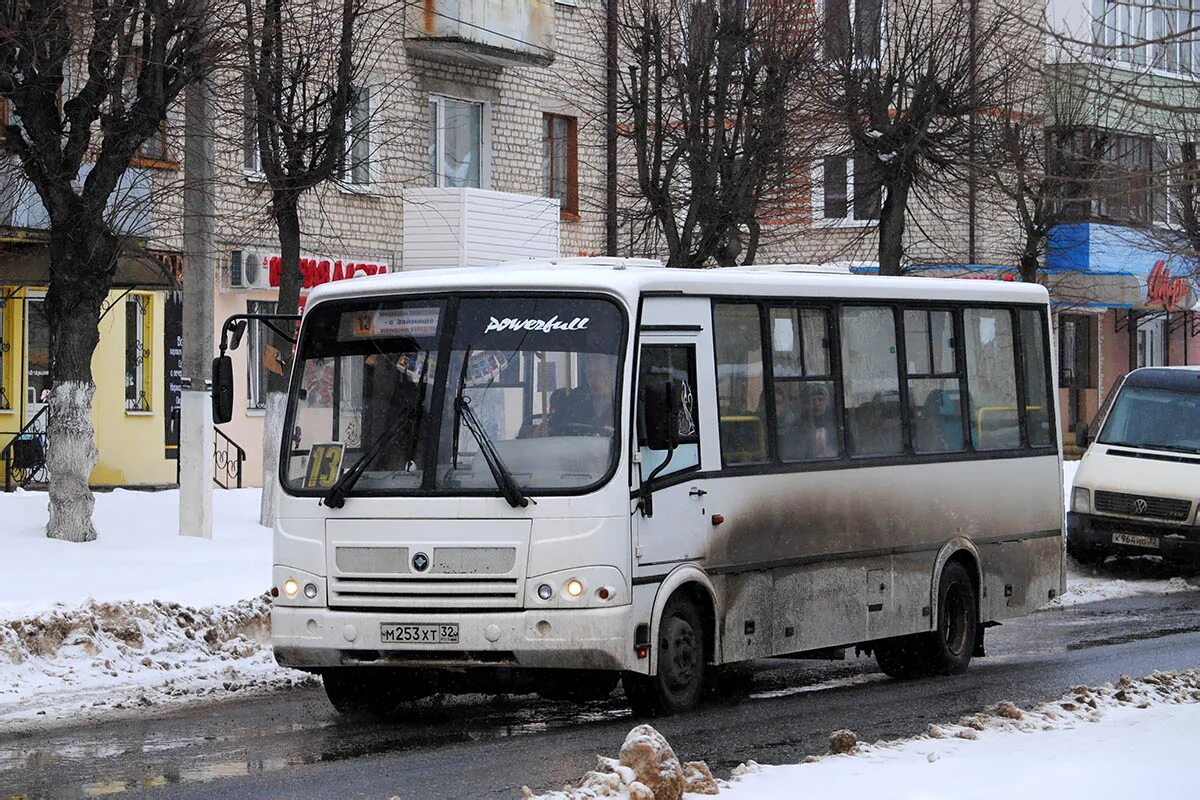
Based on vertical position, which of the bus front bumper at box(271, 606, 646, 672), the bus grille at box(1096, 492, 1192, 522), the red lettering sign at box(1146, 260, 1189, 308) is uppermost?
the red lettering sign at box(1146, 260, 1189, 308)

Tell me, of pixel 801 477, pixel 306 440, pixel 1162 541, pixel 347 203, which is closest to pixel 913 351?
pixel 801 477

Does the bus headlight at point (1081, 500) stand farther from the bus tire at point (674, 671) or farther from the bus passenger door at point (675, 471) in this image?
the bus tire at point (674, 671)

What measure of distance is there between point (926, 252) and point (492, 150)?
11.0m

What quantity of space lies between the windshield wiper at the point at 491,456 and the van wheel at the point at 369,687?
4.57ft

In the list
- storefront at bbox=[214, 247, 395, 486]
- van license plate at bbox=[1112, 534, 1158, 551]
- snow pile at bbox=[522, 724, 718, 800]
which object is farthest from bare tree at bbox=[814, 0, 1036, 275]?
snow pile at bbox=[522, 724, 718, 800]

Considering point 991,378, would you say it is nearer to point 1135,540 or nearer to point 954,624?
point 954,624

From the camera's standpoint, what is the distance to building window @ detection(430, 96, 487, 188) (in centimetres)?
3500

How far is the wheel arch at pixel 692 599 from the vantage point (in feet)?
37.8

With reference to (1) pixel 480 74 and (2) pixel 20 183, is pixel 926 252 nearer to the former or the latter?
(1) pixel 480 74

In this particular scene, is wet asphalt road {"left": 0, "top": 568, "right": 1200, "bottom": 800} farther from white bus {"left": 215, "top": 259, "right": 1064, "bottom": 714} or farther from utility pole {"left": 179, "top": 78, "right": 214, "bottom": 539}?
utility pole {"left": 179, "top": 78, "right": 214, "bottom": 539}

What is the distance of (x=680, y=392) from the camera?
37.8 feet

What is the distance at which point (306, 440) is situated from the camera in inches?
473

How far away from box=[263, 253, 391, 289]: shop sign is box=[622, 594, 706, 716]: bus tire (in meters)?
20.5

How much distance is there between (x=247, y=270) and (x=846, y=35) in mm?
9459
